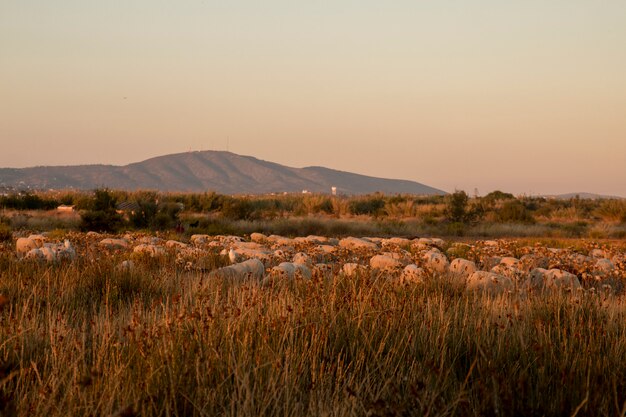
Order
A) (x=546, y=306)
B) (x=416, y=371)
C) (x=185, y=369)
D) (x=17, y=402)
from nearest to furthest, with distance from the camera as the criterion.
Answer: (x=17, y=402) → (x=185, y=369) → (x=416, y=371) → (x=546, y=306)

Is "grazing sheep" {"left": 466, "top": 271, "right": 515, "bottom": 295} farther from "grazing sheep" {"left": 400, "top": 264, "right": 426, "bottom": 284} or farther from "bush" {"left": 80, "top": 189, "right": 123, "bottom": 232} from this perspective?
"bush" {"left": 80, "top": 189, "right": 123, "bottom": 232}

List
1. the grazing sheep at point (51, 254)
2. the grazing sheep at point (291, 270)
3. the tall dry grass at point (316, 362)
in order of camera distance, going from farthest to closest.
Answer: the grazing sheep at point (51, 254)
the grazing sheep at point (291, 270)
the tall dry grass at point (316, 362)

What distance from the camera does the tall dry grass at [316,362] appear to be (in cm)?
321

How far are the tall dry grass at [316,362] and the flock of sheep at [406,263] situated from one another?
1502 millimetres

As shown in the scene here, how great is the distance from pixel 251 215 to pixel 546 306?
22.0m

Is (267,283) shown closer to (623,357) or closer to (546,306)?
(546,306)

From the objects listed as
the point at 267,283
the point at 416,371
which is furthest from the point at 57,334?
the point at 267,283

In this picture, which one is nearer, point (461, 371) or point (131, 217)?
point (461, 371)

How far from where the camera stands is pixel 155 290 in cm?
736

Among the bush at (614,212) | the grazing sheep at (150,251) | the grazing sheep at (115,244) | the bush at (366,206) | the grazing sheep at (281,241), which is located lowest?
the grazing sheep at (115,244)

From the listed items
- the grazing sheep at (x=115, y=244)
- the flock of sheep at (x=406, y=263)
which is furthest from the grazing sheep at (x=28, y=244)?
the grazing sheep at (x=115, y=244)

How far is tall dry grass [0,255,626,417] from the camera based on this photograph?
3205 millimetres

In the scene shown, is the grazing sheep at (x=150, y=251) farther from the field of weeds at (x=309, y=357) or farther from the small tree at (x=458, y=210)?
the small tree at (x=458, y=210)

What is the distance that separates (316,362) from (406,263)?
6.37m
